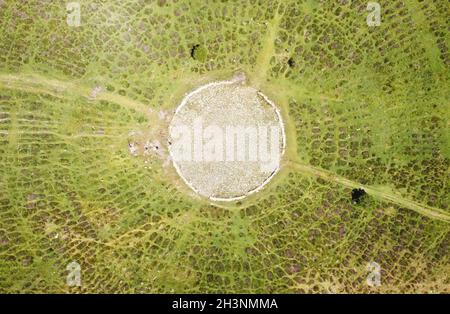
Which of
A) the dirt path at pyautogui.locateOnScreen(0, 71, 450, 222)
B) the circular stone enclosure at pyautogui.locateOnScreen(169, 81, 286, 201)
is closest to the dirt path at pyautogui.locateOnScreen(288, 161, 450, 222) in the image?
the dirt path at pyautogui.locateOnScreen(0, 71, 450, 222)

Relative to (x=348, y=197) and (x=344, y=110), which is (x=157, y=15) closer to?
(x=344, y=110)

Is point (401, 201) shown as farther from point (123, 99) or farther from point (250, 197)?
point (123, 99)

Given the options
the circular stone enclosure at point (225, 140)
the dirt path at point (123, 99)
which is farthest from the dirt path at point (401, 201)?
the circular stone enclosure at point (225, 140)

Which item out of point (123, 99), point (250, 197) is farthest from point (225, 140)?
point (123, 99)

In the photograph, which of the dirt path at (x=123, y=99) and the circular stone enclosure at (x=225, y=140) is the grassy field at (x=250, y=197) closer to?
the dirt path at (x=123, y=99)

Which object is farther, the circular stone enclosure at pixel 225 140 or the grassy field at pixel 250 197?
the circular stone enclosure at pixel 225 140
